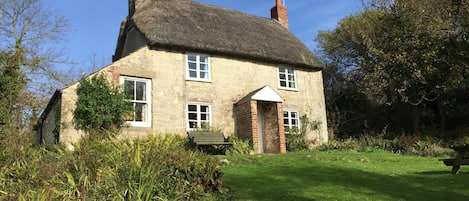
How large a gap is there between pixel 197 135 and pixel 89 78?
4.66 meters

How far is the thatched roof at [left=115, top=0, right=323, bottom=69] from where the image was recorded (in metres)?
17.1

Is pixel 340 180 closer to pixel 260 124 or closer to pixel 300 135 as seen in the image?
pixel 260 124

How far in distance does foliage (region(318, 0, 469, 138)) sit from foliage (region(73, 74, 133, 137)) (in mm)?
13515

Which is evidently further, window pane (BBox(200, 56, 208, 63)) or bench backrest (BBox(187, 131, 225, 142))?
window pane (BBox(200, 56, 208, 63))

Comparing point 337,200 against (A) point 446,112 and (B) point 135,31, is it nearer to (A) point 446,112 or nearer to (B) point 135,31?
(B) point 135,31

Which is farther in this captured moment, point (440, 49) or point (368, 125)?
point (368, 125)

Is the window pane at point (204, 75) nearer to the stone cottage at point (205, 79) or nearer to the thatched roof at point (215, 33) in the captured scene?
the stone cottage at point (205, 79)

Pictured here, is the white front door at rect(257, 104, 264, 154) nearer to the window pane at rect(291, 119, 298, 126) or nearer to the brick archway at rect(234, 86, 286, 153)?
the brick archway at rect(234, 86, 286, 153)

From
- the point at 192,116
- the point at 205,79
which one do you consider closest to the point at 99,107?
the point at 192,116

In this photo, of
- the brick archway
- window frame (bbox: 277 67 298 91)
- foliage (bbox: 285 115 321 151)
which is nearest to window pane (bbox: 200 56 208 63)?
the brick archway

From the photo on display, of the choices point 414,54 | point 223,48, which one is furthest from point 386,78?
point 223,48

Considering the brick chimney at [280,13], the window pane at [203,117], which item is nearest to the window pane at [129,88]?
the window pane at [203,117]

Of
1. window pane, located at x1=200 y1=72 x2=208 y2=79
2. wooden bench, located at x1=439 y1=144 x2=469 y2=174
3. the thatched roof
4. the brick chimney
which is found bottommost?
wooden bench, located at x1=439 y1=144 x2=469 y2=174

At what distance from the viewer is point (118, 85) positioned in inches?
606
